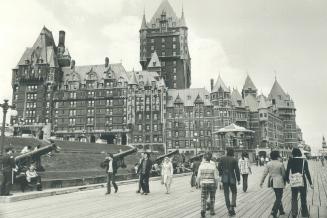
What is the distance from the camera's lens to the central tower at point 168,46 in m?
118

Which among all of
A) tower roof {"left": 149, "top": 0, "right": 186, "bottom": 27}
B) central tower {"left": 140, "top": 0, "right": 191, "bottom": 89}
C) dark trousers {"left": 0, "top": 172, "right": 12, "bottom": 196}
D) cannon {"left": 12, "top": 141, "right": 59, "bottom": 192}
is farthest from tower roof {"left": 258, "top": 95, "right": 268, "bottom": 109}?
dark trousers {"left": 0, "top": 172, "right": 12, "bottom": 196}

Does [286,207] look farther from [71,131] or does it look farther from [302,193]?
[71,131]

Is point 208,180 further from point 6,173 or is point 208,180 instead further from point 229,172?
point 6,173

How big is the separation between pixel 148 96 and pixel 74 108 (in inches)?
865

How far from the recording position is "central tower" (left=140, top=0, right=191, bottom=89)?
387 ft

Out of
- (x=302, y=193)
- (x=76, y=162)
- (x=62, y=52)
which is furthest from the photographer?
(x=62, y=52)

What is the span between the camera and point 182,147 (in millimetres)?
101750

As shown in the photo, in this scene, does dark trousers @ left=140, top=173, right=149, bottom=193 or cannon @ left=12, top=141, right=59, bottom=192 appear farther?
cannon @ left=12, top=141, right=59, bottom=192

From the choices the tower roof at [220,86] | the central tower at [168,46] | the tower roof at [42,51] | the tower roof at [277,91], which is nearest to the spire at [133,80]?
the central tower at [168,46]

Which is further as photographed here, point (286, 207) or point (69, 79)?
point (69, 79)

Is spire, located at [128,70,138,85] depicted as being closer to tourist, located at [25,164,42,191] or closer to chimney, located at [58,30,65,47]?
chimney, located at [58,30,65,47]

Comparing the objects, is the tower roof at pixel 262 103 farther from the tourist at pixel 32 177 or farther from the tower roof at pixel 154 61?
the tourist at pixel 32 177

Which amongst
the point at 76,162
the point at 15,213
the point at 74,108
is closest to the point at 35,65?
the point at 74,108

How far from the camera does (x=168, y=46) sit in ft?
391
